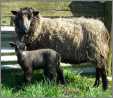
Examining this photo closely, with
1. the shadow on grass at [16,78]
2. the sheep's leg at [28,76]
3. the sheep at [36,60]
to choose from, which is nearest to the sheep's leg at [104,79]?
the shadow on grass at [16,78]

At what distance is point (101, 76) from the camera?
1005 centimetres

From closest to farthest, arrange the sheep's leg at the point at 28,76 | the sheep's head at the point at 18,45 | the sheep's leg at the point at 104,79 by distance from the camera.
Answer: the sheep's head at the point at 18,45, the sheep's leg at the point at 28,76, the sheep's leg at the point at 104,79

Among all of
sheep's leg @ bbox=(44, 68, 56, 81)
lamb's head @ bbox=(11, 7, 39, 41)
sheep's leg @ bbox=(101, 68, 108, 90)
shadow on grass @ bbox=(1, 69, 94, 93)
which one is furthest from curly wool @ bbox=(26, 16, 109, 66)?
shadow on grass @ bbox=(1, 69, 94, 93)

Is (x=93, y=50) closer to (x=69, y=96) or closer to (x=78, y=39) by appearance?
(x=78, y=39)

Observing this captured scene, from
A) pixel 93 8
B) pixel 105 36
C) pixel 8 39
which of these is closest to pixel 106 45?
pixel 105 36

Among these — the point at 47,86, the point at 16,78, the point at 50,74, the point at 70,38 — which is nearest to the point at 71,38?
the point at 70,38

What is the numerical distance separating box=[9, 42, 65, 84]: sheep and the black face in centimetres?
27

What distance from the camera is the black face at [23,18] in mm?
9562

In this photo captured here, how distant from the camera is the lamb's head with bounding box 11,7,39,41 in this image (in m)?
9.56

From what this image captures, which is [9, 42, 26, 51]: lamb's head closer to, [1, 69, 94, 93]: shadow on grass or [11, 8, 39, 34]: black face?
[11, 8, 39, 34]: black face

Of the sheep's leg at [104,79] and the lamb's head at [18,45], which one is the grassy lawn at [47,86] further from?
the lamb's head at [18,45]

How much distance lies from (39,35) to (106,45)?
1237mm

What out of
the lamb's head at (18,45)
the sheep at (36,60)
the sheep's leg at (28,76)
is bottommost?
the sheep's leg at (28,76)

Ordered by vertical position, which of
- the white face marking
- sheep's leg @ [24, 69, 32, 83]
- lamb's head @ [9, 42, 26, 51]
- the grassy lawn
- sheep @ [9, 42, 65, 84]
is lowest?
the grassy lawn
